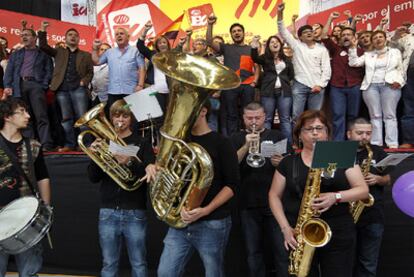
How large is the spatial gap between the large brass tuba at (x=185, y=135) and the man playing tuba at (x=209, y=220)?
12 centimetres

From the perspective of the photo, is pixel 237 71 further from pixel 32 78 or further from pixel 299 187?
pixel 299 187

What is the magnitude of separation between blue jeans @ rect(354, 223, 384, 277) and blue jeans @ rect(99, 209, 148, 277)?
6.38ft

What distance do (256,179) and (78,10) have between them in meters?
11.7

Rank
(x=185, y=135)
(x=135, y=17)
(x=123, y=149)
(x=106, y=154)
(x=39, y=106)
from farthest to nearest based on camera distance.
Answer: (x=135, y=17) → (x=39, y=106) → (x=106, y=154) → (x=123, y=149) → (x=185, y=135)

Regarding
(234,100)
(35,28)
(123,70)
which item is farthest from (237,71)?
(35,28)

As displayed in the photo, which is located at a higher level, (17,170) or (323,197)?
(17,170)

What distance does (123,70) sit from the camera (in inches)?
262

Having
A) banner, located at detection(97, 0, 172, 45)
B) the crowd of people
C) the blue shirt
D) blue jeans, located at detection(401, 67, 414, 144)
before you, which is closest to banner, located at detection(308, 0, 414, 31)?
the crowd of people

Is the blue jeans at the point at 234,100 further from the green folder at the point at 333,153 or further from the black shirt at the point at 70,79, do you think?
the green folder at the point at 333,153

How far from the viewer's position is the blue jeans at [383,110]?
605cm

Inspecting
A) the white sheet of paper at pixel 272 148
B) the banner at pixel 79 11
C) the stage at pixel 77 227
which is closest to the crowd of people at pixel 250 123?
the white sheet of paper at pixel 272 148

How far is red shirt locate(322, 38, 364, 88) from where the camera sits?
6.28 metres

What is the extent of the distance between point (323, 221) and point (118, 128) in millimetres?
1909

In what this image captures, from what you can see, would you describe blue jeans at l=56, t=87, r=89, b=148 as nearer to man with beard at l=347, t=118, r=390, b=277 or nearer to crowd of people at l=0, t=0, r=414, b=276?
crowd of people at l=0, t=0, r=414, b=276
